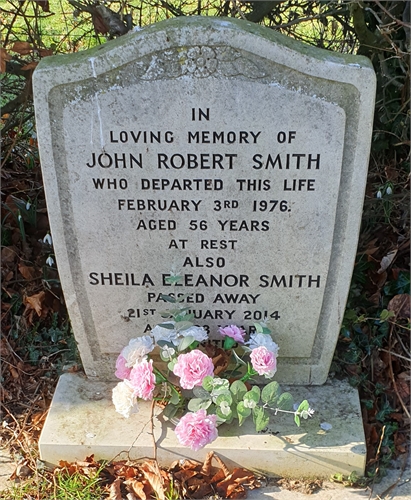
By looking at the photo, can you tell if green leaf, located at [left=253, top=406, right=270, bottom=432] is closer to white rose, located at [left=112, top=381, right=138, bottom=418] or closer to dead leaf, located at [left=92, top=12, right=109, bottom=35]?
white rose, located at [left=112, top=381, right=138, bottom=418]

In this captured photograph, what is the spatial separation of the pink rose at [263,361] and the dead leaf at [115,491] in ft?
2.37

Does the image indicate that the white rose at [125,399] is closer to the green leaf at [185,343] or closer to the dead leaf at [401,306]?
the green leaf at [185,343]

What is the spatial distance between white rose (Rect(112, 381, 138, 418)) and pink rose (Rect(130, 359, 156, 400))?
3 centimetres

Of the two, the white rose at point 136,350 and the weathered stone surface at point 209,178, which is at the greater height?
the weathered stone surface at point 209,178

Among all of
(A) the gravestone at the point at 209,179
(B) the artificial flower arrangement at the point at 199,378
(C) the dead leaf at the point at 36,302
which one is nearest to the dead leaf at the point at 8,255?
(C) the dead leaf at the point at 36,302

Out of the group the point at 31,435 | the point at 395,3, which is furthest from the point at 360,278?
the point at 31,435

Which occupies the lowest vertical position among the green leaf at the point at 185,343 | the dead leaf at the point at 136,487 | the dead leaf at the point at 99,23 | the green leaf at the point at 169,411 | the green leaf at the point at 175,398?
the dead leaf at the point at 136,487

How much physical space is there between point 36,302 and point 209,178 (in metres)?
1.32

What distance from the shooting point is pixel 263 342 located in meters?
2.48

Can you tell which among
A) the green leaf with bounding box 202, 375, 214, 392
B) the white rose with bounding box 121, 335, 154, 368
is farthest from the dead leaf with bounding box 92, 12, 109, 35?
the green leaf with bounding box 202, 375, 214, 392

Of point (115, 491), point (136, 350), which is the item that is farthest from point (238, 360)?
point (115, 491)

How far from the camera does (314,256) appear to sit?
2.47 m

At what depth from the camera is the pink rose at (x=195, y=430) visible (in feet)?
7.55

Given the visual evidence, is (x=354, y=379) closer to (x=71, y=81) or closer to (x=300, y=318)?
(x=300, y=318)
